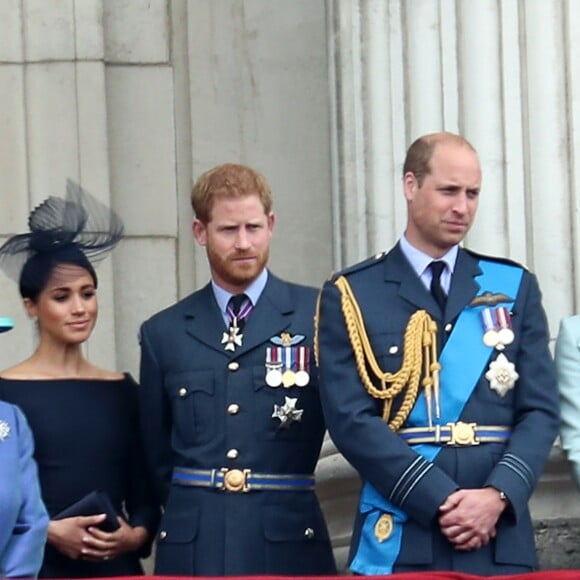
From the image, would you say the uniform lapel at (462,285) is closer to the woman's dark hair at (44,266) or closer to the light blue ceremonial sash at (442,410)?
the light blue ceremonial sash at (442,410)

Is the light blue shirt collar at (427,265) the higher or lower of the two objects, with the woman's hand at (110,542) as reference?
higher

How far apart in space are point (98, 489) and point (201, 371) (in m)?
0.41

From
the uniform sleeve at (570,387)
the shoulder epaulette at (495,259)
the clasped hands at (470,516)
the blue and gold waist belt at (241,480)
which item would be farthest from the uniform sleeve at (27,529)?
the uniform sleeve at (570,387)

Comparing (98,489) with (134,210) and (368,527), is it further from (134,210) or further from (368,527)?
(134,210)

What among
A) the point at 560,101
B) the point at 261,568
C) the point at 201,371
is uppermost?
the point at 560,101

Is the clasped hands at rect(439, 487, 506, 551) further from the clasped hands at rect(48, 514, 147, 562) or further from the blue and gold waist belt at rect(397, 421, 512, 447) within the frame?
the clasped hands at rect(48, 514, 147, 562)

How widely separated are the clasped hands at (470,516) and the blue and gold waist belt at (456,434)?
166mm

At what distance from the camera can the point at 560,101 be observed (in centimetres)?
809

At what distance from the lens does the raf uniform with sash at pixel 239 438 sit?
752 cm

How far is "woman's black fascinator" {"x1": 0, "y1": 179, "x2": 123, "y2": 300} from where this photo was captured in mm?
7711

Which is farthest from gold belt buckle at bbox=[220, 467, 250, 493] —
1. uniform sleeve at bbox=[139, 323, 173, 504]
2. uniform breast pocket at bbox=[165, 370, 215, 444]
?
uniform sleeve at bbox=[139, 323, 173, 504]

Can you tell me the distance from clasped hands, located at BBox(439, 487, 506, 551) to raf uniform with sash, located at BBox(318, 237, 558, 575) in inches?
1.0

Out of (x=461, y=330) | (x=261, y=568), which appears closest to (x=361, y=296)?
(x=461, y=330)

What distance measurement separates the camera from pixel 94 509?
7500 millimetres
